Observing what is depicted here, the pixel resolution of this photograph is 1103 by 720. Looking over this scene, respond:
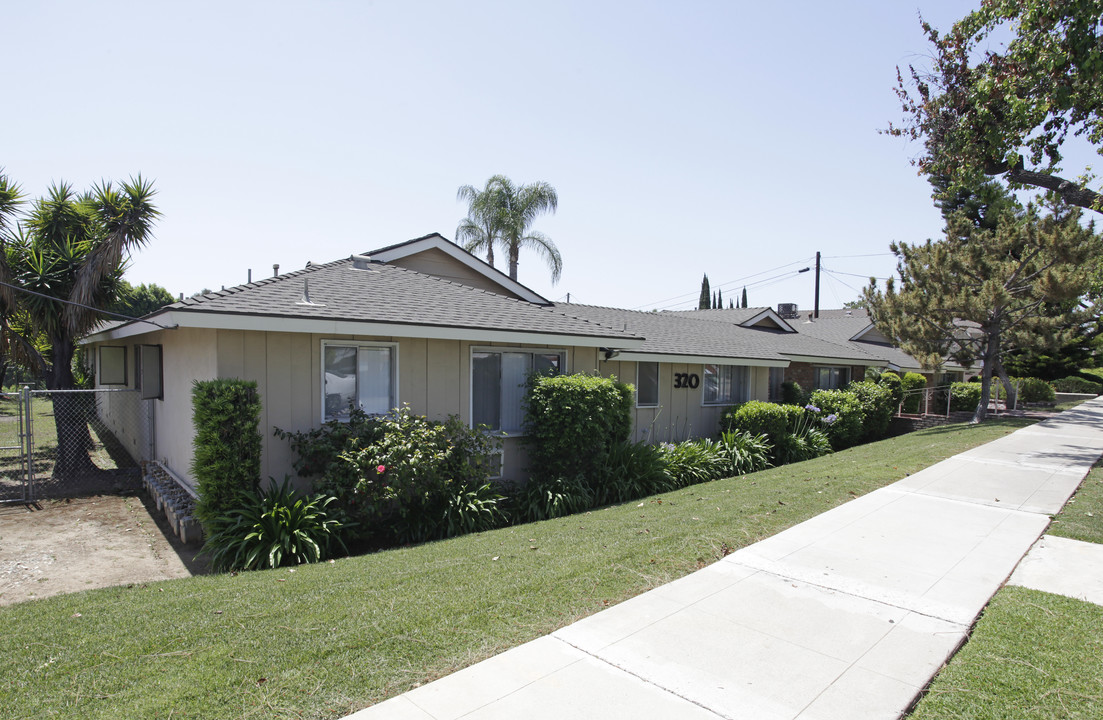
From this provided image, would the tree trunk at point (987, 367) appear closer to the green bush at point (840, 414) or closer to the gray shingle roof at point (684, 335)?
the green bush at point (840, 414)

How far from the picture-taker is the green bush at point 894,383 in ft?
67.9

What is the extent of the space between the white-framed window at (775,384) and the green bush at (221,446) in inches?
564

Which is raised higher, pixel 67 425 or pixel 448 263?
pixel 448 263

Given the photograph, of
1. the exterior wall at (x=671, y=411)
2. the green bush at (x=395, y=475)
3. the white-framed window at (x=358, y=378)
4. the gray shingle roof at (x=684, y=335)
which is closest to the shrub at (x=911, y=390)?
the gray shingle roof at (x=684, y=335)

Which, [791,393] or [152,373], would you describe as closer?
[152,373]

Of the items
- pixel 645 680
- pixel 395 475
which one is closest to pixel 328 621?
pixel 645 680

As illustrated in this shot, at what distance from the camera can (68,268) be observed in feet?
41.1

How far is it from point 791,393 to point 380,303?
12.9 meters

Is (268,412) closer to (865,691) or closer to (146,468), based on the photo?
(146,468)

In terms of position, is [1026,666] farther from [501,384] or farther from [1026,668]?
[501,384]

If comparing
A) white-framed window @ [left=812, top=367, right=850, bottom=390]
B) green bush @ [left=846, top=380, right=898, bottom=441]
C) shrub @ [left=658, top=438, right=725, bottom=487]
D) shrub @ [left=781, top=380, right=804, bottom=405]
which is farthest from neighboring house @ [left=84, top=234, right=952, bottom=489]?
white-framed window @ [left=812, top=367, right=850, bottom=390]

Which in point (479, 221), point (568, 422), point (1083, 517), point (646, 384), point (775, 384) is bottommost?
point (1083, 517)

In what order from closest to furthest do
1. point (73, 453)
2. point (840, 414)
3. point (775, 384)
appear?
point (73, 453) < point (840, 414) < point (775, 384)

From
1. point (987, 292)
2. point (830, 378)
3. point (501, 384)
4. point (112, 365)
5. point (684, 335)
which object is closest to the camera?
point (501, 384)
